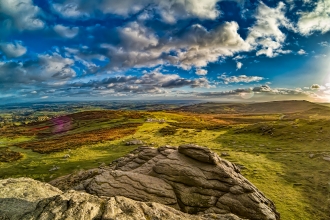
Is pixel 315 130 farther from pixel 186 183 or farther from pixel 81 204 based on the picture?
pixel 81 204

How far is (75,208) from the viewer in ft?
36.3

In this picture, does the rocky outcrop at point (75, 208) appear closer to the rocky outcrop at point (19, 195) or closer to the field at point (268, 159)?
the rocky outcrop at point (19, 195)

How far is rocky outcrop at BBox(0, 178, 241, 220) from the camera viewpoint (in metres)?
10.8

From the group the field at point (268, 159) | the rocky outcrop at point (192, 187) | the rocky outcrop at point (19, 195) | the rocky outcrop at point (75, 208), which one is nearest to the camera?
the rocky outcrop at point (75, 208)

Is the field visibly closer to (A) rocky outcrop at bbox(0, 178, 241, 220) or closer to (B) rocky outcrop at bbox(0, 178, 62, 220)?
(A) rocky outcrop at bbox(0, 178, 241, 220)

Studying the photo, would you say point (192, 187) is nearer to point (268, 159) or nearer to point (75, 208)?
point (75, 208)

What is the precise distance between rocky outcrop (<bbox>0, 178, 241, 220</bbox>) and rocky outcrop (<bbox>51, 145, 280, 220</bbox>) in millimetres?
6237

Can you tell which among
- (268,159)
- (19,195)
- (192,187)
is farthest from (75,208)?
(268,159)

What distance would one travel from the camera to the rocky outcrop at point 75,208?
10.8 meters

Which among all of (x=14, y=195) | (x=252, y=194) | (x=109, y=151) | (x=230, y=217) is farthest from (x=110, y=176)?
(x=109, y=151)

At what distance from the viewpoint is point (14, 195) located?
1419 cm

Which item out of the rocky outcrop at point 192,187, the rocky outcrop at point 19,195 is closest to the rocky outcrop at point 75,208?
the rocky outcrop at point 19,195

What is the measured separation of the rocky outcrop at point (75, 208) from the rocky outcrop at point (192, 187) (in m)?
6.24

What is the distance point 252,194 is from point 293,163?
22607mm
